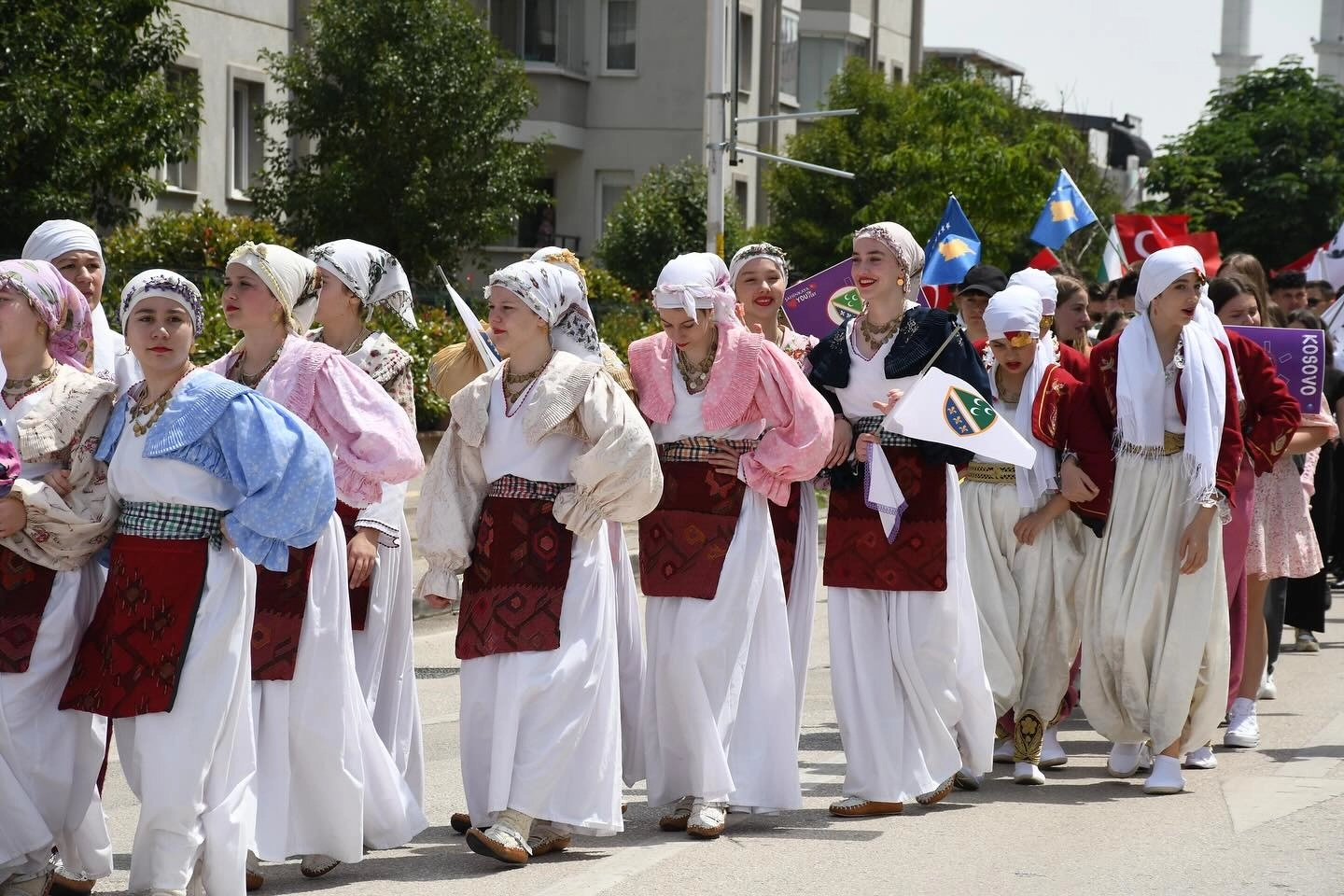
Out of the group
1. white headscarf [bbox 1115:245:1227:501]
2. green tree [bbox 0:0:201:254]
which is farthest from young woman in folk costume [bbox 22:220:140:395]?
green tree [bbox 0:0:201:254]

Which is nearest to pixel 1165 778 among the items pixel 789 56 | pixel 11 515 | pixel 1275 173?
pixel 11 515

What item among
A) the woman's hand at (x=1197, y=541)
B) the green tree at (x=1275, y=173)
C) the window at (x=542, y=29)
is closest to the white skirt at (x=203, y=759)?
the woman's hand at (x=1197, y=541)

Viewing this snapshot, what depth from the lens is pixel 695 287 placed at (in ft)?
23.1

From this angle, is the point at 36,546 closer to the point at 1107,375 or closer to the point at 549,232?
the point at 1107,375

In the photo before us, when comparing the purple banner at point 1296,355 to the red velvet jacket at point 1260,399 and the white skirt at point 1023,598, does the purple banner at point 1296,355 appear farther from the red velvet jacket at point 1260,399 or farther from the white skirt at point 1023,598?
the white skirt at point 1023,598

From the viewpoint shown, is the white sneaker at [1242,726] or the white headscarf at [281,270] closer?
the white headscarf at [281,270]

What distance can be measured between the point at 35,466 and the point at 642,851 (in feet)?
7.77

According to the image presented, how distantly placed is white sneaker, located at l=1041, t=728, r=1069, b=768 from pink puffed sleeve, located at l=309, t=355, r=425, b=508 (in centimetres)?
332

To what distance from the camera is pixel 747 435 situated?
716 cm

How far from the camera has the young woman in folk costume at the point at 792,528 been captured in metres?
7.49

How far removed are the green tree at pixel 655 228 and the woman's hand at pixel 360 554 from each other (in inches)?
940

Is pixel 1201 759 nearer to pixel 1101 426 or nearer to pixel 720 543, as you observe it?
pixel 1101 426

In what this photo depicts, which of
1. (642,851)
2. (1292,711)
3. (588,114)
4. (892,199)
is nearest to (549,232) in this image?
(588,114)

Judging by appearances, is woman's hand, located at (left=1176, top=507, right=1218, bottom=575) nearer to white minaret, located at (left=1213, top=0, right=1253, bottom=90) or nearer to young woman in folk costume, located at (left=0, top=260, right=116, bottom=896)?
young woman in folk costume, located at (left=0, top=260, right=116, bottom=896)
